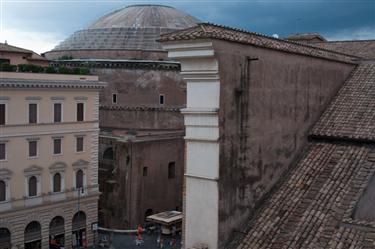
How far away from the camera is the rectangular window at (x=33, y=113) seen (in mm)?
24875

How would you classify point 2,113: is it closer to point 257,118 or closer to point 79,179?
point 79,179

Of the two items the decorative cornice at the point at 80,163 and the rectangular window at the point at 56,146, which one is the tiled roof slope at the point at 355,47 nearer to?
the rectangular window at the point at 56,146

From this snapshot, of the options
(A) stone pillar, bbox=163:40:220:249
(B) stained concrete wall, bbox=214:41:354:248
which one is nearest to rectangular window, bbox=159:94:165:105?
(B) stained concrete wall, bbox=214:41:354:248

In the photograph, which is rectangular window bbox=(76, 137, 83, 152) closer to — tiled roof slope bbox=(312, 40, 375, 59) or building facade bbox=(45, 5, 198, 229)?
building facade bbox=(45, 5, 198, 229)

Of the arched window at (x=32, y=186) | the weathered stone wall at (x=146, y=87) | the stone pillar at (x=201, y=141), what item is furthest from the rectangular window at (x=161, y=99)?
the stone pillar at (x=201, y=141)

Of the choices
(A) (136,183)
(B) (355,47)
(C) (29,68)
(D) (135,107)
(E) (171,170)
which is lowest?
(A) (136,183)

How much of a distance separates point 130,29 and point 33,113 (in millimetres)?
13733

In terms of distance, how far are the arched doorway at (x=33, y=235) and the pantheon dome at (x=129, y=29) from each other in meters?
14.2

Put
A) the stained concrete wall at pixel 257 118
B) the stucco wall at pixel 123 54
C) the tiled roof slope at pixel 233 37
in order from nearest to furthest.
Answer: the tiled roof slope at pixel 233 37 → the stained concrete wall at pixel 257 118 → the stucco wall at pixel 123 54

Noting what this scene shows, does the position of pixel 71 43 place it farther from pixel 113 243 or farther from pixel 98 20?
pixel 113 243

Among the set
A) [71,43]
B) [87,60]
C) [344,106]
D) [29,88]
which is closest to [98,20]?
[71,43]

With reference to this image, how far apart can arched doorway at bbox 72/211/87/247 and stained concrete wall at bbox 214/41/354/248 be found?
1934cm

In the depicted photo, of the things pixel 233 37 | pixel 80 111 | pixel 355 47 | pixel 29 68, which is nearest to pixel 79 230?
pixel 80 111

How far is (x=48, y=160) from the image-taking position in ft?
83.7
